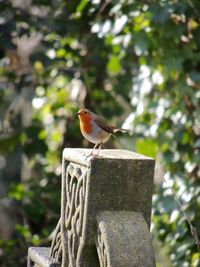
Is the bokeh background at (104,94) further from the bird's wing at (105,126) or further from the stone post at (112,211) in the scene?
the stone post at (112,211)

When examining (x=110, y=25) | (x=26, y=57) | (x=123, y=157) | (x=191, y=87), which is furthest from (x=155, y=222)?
(x=123, y=157)

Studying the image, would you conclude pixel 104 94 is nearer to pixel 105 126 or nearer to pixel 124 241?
pixel 105 126

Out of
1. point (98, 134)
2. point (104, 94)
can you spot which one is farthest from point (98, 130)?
point (104, 94)

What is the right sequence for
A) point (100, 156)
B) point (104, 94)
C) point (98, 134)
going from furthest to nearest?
point (104, 94), point (98, 134), point (100, 156)

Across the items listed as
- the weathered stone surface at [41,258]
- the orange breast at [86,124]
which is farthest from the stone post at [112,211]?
the orange breast at [86,124]

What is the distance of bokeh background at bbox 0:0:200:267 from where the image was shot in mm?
4066

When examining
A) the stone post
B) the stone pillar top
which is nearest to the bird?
the stone pillar top

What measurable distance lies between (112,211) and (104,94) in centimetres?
402

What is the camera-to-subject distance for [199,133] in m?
4.35

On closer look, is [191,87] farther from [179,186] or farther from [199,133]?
[179,186]

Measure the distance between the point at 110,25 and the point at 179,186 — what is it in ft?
3.38

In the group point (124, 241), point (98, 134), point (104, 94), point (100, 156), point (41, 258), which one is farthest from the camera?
point (104, 94)

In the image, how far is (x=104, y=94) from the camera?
6.21m

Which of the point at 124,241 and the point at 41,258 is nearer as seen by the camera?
the point at 124,241
